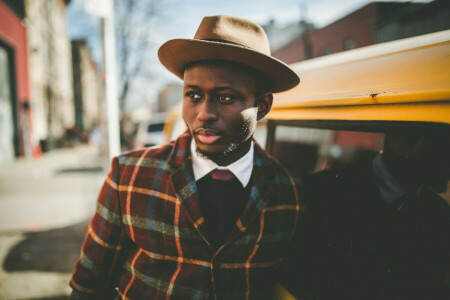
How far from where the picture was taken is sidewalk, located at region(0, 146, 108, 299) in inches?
119

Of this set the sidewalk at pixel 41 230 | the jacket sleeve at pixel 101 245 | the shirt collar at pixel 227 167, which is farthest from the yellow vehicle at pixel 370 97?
the sidewalk at pixel 41 230

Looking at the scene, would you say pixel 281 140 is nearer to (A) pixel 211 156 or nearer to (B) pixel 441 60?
(A) pixel 211 156

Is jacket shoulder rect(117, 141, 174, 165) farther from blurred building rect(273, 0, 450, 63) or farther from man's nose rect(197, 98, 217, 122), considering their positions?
blurred building rect(273, 0, 450, 63)

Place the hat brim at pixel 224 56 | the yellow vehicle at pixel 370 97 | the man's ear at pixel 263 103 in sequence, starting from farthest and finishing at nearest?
the man's ear at pixel 263 103 → the hat brim at pixel 224 56 → the yellow vehicle at pixel 370 97

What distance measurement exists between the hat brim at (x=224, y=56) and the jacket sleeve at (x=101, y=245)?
70 cm

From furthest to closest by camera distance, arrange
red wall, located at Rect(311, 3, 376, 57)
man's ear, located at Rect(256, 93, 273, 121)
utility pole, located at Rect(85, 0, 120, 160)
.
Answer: utility pole, located at Rect(85, 0, 120, 160)
red wall, located at Rect(311, 3, 376, 57)
man's ear, located at Rect(256, 93, 273, 121)

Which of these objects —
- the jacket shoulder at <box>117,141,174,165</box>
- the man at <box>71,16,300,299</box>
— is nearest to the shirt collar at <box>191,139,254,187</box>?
the man at <box>71,16,300,299</box>

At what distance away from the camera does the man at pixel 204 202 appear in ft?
3.92

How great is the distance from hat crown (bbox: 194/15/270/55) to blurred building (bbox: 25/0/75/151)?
15.4m

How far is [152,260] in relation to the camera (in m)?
1.21

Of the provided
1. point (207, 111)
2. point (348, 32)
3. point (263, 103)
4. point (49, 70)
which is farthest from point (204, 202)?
point (49, 70)

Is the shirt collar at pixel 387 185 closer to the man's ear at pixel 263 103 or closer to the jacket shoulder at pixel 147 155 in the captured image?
the man's ear at pixel 263 103

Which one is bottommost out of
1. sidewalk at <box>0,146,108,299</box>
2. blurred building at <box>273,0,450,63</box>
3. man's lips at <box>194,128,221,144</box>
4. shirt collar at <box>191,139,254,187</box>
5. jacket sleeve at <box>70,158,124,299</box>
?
sidewalk at <box>0,146,108,299</box>

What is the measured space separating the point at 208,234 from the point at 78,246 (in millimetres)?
3725
